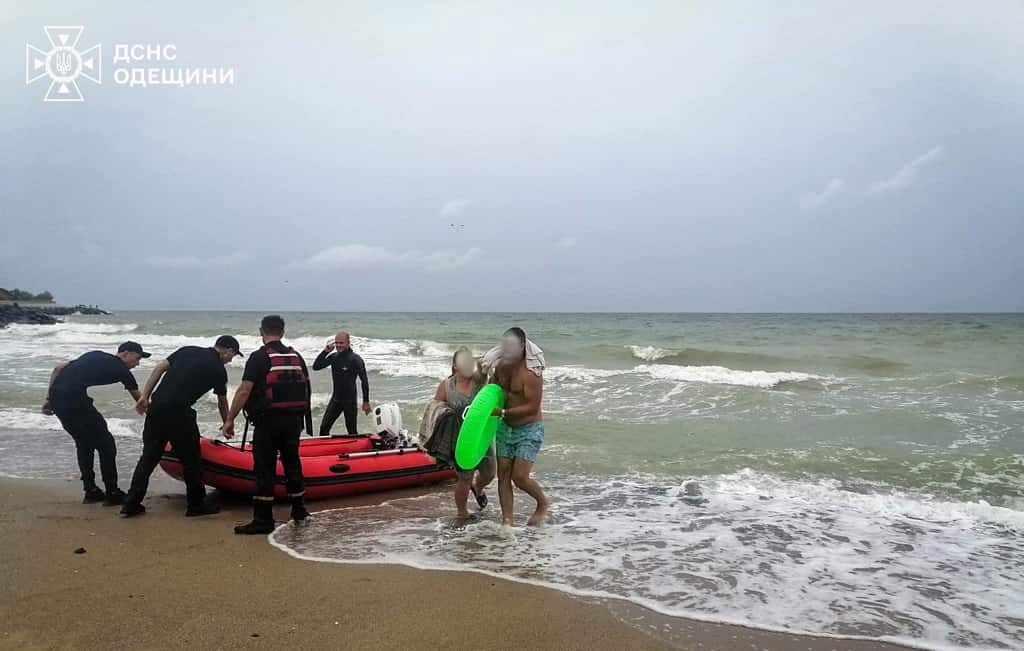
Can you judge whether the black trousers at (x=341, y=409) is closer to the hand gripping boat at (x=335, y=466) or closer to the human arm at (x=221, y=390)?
the hand gripping boat at (x=335, y=466)

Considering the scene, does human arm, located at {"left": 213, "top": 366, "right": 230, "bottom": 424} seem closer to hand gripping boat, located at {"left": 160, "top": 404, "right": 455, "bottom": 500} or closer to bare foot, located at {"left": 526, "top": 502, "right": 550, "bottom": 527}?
hand gripping boat, located at {"left": 160, "top": 404, "right": 455, "bottom": 500}

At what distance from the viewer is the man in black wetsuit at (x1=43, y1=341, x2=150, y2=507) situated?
6.10 metres

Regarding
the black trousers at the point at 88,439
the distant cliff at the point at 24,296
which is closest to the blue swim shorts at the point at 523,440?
→ the black trousers at the point at 88,439

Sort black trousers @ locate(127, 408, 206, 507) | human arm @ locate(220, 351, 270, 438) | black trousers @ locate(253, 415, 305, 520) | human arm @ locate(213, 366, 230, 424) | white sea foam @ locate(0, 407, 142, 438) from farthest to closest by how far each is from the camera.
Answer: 1. white sea foam @ locate(0, 407, 142, 438)
2. human arm @ locate(213, 366, 230, 424)
3. black trousers @ locate(127, 408, 206, 507)
4. black trousers @ locate(253, 415, 305, 520)
5. human arm @ locate(220, 351, 270, 438)

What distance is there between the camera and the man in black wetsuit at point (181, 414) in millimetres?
5723

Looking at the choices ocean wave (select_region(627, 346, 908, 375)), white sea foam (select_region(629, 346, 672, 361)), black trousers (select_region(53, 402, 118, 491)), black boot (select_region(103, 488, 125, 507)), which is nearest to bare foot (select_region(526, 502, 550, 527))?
black boot (select_region(103, 488, 125, 507))

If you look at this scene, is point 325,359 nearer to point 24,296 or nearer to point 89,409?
point 89,409

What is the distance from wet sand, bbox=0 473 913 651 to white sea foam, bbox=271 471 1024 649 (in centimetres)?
25

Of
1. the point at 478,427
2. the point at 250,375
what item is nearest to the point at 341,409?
the point at 250,375

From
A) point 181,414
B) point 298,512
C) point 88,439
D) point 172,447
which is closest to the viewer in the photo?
point 298,512

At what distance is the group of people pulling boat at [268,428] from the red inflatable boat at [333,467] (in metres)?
0.01

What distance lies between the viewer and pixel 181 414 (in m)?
5.77

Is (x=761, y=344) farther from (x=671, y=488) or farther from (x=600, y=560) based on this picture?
(x=600, y=560)

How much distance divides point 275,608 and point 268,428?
6.15 ft
